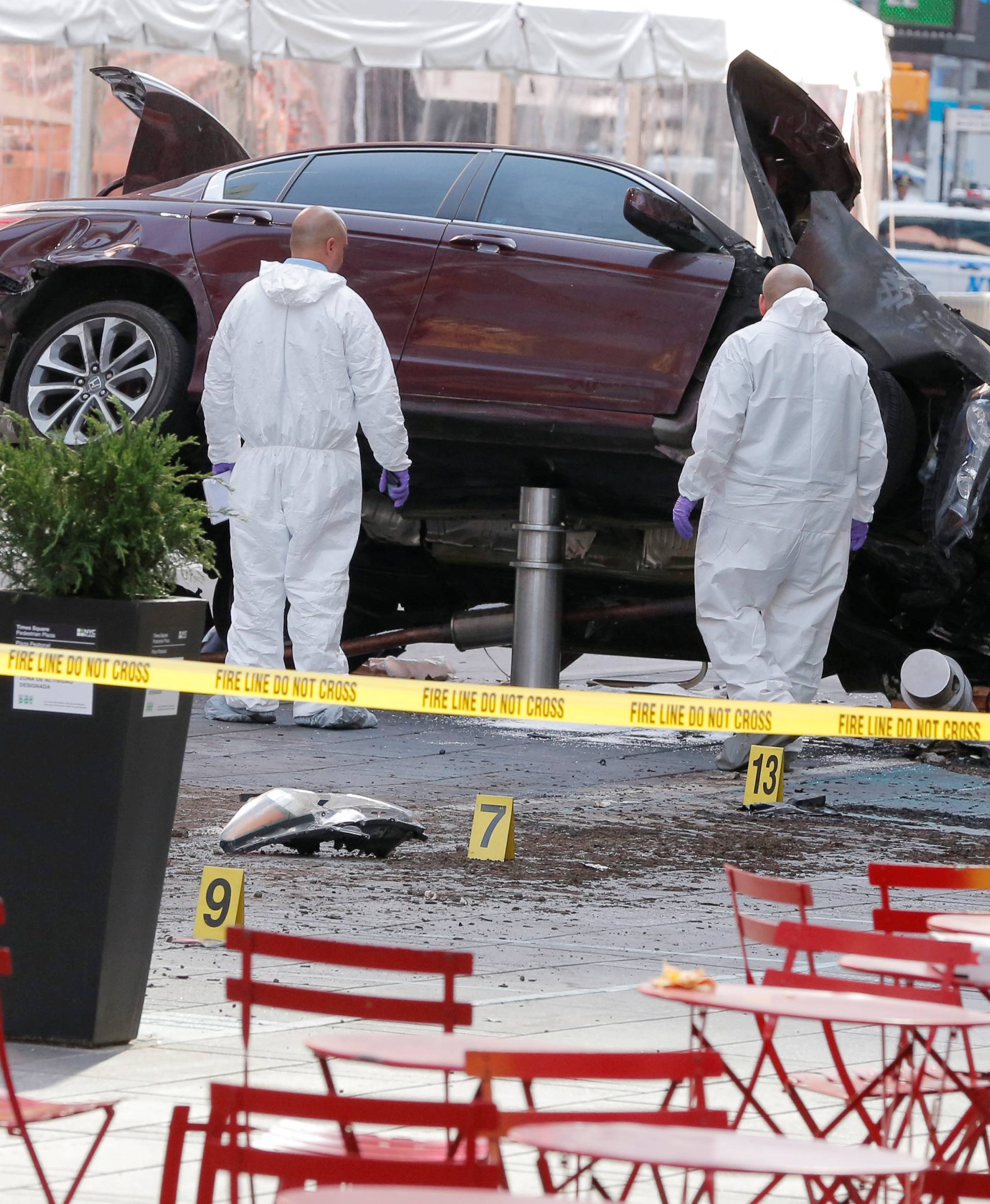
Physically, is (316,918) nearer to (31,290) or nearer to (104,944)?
(104,944)

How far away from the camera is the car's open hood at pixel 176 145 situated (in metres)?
11.1

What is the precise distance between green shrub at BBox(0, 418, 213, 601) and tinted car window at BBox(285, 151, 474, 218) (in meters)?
4.91

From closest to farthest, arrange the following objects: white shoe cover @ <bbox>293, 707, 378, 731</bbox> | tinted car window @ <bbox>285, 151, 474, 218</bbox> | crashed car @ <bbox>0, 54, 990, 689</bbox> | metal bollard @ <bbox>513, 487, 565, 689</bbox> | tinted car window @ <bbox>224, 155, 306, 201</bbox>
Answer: crashed car @ <bbox>0, 54, 990, 689</bbox> → metal bollard @ <bbox>513, 487, 565, 689</bbox> → tinted car window @ <bbox>285, 151, 474, 218</bbox> → tinted car window @ <bbox>224, 155, 306, 201</bbox> → white shoe cover @ <bbox>293, 707, 378, 731</bbox>

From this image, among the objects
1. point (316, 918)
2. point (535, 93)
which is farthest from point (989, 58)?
point (316, 918)

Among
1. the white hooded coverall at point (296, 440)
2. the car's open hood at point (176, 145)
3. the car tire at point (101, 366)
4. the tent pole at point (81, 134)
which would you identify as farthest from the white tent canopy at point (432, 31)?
the white hooded coverall at point (296, 440)

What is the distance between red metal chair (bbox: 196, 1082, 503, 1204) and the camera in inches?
107

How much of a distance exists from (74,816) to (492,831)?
273 centimetres

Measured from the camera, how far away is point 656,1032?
525 centimetres

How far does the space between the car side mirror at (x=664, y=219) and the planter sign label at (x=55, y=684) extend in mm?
4683

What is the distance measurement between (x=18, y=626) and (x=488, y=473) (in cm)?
504

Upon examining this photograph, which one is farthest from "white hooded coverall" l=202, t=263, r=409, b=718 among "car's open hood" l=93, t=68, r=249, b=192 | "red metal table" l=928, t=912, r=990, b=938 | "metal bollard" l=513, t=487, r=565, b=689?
"red metal table" l=928, t=912, r=990, b=938

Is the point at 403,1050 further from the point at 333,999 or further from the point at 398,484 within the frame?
the point at 398,484

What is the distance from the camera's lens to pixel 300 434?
32.4 ft

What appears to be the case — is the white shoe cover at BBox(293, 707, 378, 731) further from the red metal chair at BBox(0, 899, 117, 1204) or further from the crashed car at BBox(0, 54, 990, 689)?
the red metal chair at BBox(0, 899, 117, 1204)
